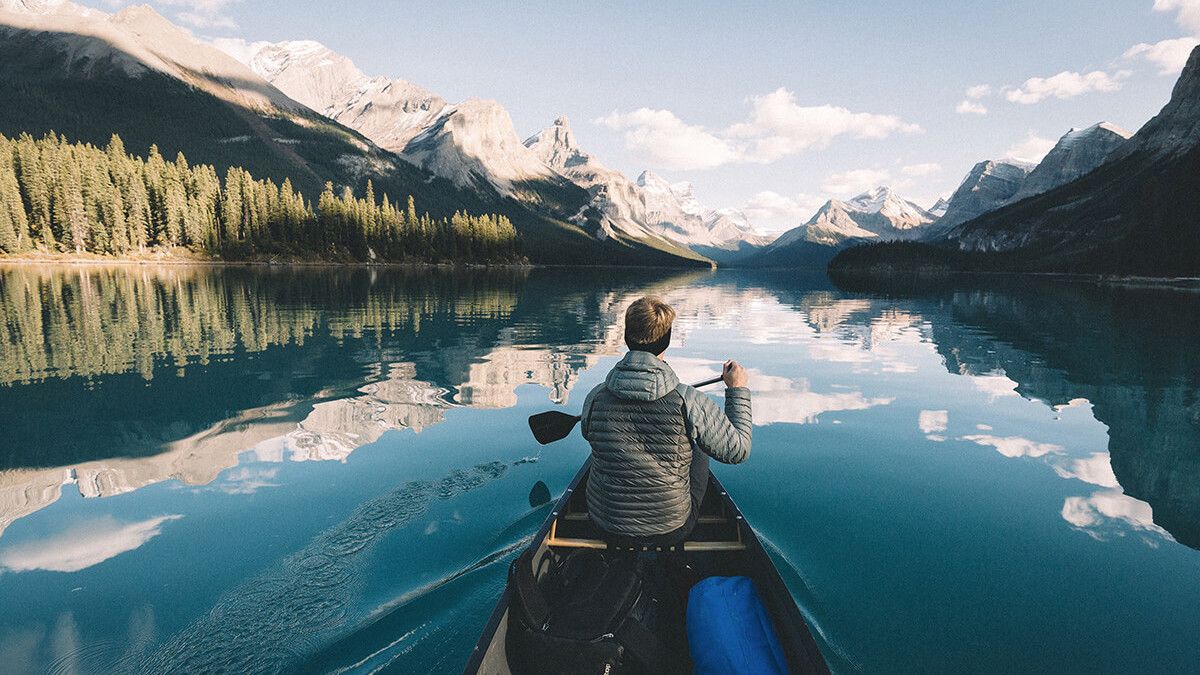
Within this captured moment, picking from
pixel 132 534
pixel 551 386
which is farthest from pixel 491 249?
pixel 132 534

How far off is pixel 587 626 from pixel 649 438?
2.02m

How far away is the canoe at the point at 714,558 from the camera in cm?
496

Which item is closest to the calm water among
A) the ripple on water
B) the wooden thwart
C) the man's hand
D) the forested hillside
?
the ripple on water

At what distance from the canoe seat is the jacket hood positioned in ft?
7.36

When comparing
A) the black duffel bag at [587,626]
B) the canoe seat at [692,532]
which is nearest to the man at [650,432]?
the canoe seat at [692,532]

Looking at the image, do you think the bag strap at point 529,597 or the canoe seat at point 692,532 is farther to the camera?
the canoe seat at point 692,532

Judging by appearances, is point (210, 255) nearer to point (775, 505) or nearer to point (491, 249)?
point (491, 249)

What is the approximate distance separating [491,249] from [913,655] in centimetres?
16592

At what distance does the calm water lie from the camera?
735 cm

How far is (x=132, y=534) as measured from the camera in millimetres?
9883

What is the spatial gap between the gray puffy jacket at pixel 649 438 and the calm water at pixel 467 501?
2.86 m

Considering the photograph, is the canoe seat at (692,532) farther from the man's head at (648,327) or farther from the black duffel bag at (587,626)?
the man's head at (648,327)

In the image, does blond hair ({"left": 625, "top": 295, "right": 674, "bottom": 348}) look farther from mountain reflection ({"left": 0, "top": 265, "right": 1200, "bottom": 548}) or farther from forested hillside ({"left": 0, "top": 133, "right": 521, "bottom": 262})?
forested hillside ({"left": 0, "top": 133, "right": 521, "bottom": 262})

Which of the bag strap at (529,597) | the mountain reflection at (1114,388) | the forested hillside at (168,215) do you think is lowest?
the mountain reflection at (1114,388)
